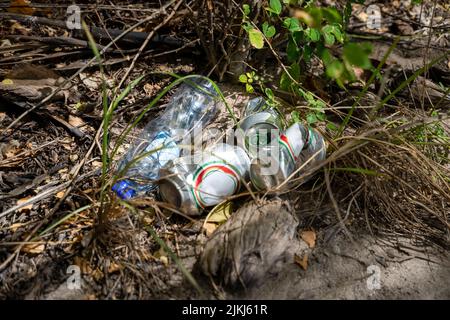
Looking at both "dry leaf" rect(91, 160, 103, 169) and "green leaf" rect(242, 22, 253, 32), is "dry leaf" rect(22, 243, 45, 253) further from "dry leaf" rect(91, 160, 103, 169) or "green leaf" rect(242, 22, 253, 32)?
"green leaf" rect(242, 22, 253, 32)

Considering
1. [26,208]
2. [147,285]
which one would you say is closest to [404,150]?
[147,285]

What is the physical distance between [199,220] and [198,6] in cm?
83

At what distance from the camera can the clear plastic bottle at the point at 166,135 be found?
4.56 ft

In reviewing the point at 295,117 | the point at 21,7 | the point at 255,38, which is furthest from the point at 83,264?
the point at 21,7

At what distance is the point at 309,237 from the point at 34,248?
82 cm

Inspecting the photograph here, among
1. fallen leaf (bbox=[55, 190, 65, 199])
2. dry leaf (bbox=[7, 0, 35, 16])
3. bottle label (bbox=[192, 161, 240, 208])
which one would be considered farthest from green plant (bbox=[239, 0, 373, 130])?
dry leaf (bbox=[7, 0, 35, 16])

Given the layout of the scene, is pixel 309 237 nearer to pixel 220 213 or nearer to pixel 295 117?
pixel 220 213

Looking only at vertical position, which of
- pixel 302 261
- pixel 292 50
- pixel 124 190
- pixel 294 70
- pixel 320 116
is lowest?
pixel 302 261

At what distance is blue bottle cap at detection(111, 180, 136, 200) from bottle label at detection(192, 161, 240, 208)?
23 cm

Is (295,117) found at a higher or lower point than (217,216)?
higher

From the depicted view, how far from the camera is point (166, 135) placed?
156 cm

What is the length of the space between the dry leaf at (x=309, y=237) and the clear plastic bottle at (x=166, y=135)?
486 mm

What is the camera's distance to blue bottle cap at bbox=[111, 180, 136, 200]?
1334mm
